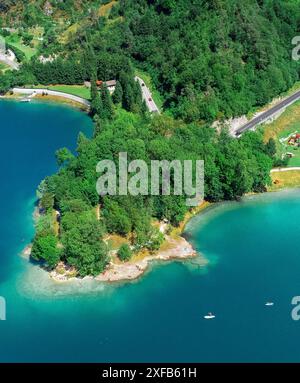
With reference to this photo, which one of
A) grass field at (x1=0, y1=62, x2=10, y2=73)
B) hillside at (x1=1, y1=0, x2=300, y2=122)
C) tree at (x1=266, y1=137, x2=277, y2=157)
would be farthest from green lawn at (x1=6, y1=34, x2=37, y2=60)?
tree at (x1=266, y1=137, x2=277, y2=157)

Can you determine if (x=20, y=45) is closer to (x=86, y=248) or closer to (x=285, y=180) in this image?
(x=285, y=180)

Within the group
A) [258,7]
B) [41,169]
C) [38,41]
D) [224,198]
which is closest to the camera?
[224,198]

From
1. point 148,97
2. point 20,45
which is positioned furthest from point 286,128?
point 20,45

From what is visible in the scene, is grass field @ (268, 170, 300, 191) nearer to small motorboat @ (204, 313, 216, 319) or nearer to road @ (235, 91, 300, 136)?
road @ (235, 91, 300, 136)

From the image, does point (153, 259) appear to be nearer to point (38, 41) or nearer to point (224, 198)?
point (224, 198)

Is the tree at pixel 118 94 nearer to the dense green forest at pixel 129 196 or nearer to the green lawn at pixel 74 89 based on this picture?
the green lawn at pixel 74 89

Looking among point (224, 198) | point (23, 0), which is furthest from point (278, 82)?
point (23, 0)
